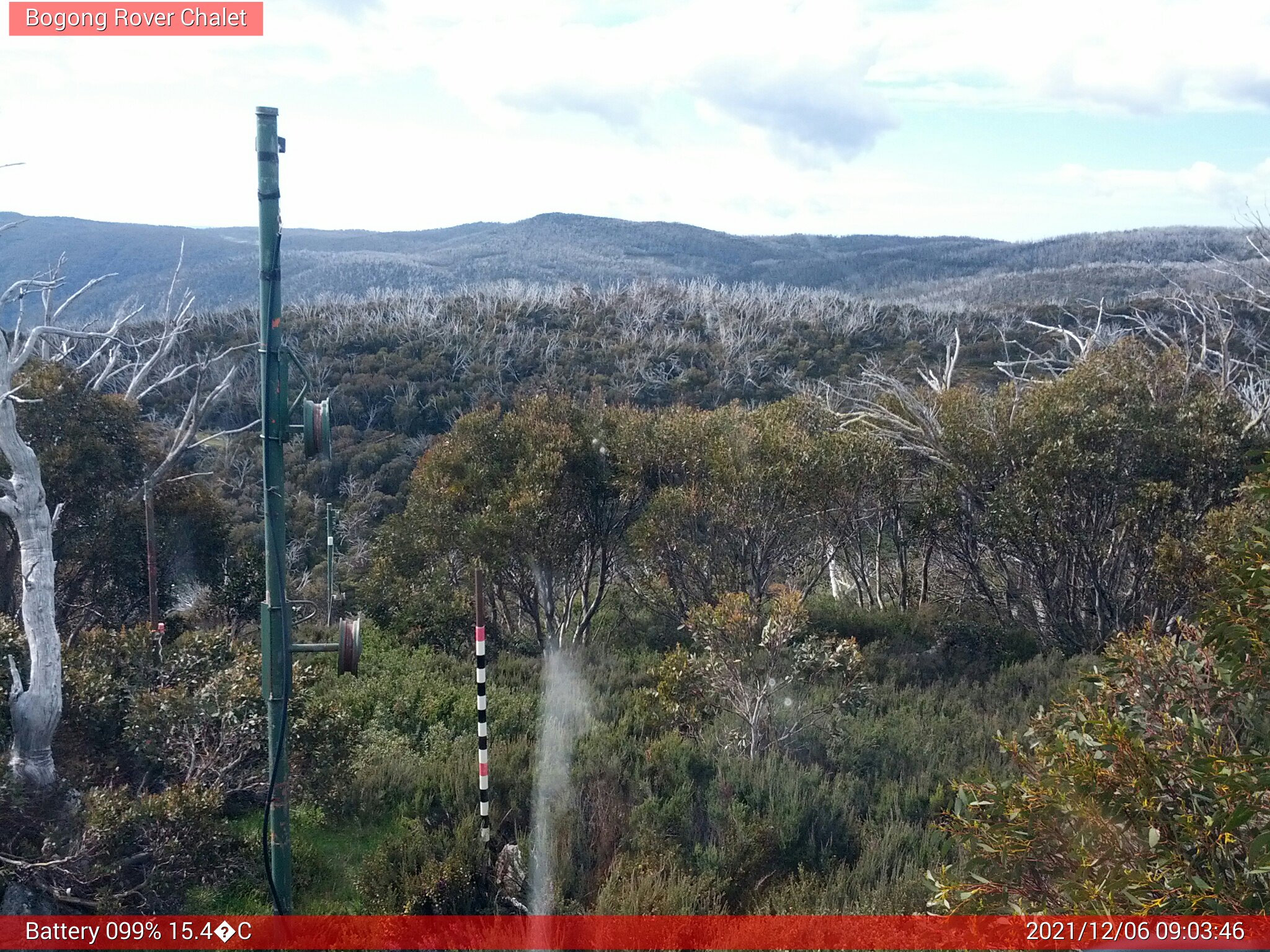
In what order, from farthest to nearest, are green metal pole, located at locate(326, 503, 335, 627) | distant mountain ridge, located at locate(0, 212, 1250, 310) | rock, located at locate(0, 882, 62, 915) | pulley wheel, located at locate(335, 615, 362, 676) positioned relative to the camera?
distant mountain ridge, located at locate(0, 212, 1250, 310)
green metal pole, located at locate(326, 503, 335, 627)
rock, located at locate(0, 882, 62, 915)
pulley wheel, located at locate(335, 615, 362, 676)

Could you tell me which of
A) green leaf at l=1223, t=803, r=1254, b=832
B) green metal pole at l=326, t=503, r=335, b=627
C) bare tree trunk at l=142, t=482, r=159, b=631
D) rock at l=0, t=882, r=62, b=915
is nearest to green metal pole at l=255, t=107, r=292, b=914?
rock at l=0, t=882, r=62, b=915

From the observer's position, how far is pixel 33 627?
6.30 metres

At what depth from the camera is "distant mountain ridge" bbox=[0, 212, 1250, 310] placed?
57.2 metres

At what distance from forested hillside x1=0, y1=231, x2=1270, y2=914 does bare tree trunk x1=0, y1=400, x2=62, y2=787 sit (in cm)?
24

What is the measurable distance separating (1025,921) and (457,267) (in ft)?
257

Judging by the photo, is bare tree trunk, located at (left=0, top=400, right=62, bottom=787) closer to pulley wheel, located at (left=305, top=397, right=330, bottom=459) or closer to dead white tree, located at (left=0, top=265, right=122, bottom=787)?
dead white tree, located at (left=0, top=265, right=122, bottom=787)

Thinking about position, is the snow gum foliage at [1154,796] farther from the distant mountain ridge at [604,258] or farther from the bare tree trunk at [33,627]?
the distant mountain ridge at [604,258]

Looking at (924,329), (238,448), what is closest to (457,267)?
(924,329)

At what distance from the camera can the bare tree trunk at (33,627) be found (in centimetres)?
618

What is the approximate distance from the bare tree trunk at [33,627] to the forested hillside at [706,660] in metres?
0.24

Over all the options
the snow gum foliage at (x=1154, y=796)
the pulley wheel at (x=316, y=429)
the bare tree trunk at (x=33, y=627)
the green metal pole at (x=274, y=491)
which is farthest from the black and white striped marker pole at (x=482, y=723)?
the snow gum foliage at (x=1154, y=796)

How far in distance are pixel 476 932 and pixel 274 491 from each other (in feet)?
8.69

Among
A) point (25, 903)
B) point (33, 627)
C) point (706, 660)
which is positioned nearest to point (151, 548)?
point (33, 627)

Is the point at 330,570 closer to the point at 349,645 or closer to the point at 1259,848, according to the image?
the point at 349,645
